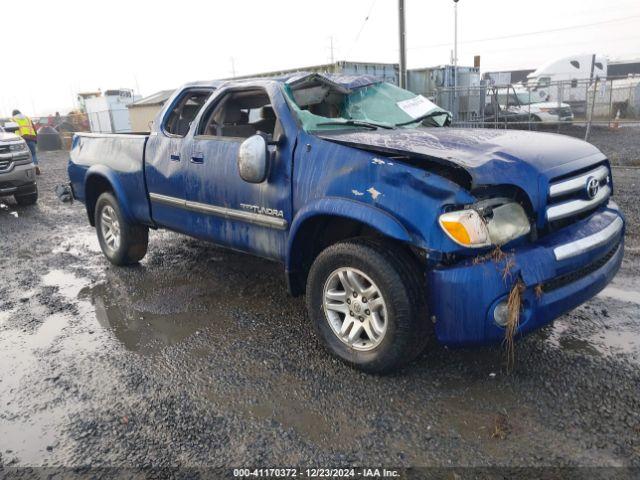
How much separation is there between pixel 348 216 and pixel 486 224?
2.54ft

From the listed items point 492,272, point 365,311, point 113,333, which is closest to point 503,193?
point 492,272

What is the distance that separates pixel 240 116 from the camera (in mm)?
4566

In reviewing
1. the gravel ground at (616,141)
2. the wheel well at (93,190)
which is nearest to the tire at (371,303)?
the wheel well at (93,190)

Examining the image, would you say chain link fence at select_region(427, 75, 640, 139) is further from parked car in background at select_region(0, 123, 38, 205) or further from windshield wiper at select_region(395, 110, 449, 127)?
parked car in background at select_region(0, 123, 38, 205)

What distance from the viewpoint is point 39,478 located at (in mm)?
2398

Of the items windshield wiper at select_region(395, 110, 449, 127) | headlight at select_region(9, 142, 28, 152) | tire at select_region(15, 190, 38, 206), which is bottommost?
tire at select_region(15, 190, 38, 206)

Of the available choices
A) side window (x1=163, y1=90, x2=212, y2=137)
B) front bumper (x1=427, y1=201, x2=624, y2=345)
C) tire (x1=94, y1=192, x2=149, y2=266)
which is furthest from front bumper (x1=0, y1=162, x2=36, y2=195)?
front bumper (x1=427, y1=201, x2=624, y2=345)

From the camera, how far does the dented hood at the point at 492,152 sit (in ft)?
8.86

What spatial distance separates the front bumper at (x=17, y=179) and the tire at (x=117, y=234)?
477cm

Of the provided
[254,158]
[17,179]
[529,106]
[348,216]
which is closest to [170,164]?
[254,158]

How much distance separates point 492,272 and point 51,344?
327 centimetres

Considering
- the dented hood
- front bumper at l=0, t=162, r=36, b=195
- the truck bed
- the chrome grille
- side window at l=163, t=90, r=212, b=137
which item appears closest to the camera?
the dented hood

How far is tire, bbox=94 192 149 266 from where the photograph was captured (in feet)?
17.2

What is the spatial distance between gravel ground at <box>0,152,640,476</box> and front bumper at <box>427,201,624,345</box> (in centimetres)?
44
